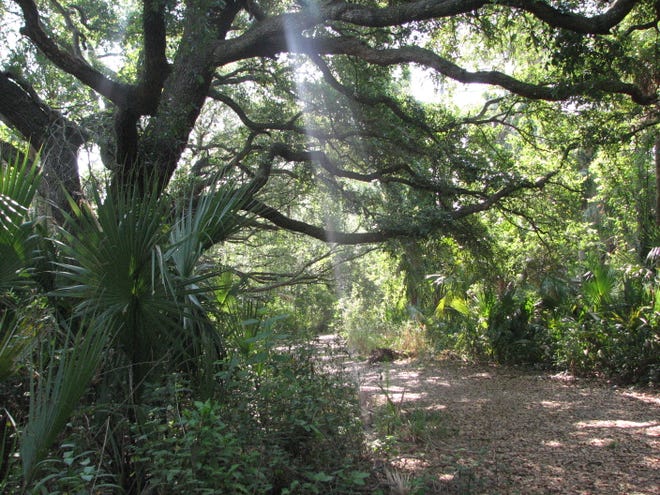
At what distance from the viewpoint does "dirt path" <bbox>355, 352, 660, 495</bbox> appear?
13.8 feet

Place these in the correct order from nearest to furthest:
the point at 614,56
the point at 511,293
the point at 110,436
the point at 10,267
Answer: the point at 110,436 → the point at 10,267 → the point at 614,56 → the point at 511,293

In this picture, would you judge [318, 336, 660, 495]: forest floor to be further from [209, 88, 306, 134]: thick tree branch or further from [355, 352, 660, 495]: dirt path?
[209, 88, 306, 134]: thick tree branch

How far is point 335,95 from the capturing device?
852cm

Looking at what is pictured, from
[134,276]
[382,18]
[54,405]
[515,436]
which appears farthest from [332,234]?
[54,405]

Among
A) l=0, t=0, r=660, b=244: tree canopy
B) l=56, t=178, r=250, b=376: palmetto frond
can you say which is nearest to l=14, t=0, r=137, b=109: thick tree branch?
l=0, t=0, r=660, b=244: tree canopy

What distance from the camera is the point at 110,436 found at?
2.63 metres

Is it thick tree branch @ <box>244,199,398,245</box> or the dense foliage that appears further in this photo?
thick tree branch @ <box>244,199,398,245</box>

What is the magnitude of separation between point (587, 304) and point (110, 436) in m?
8.47

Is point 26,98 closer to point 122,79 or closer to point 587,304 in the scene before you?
point 122,79

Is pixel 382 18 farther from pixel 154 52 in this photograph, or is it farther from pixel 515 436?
pixel 515 436

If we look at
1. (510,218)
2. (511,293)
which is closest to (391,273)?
(511,293)

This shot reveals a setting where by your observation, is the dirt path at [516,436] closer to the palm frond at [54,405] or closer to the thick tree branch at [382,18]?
the palm frond at [54,405]

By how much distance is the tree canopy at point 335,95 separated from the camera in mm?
5555

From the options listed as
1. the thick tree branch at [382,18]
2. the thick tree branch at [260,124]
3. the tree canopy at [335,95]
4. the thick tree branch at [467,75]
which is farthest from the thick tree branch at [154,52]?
the thick tree branch at [260,124]
